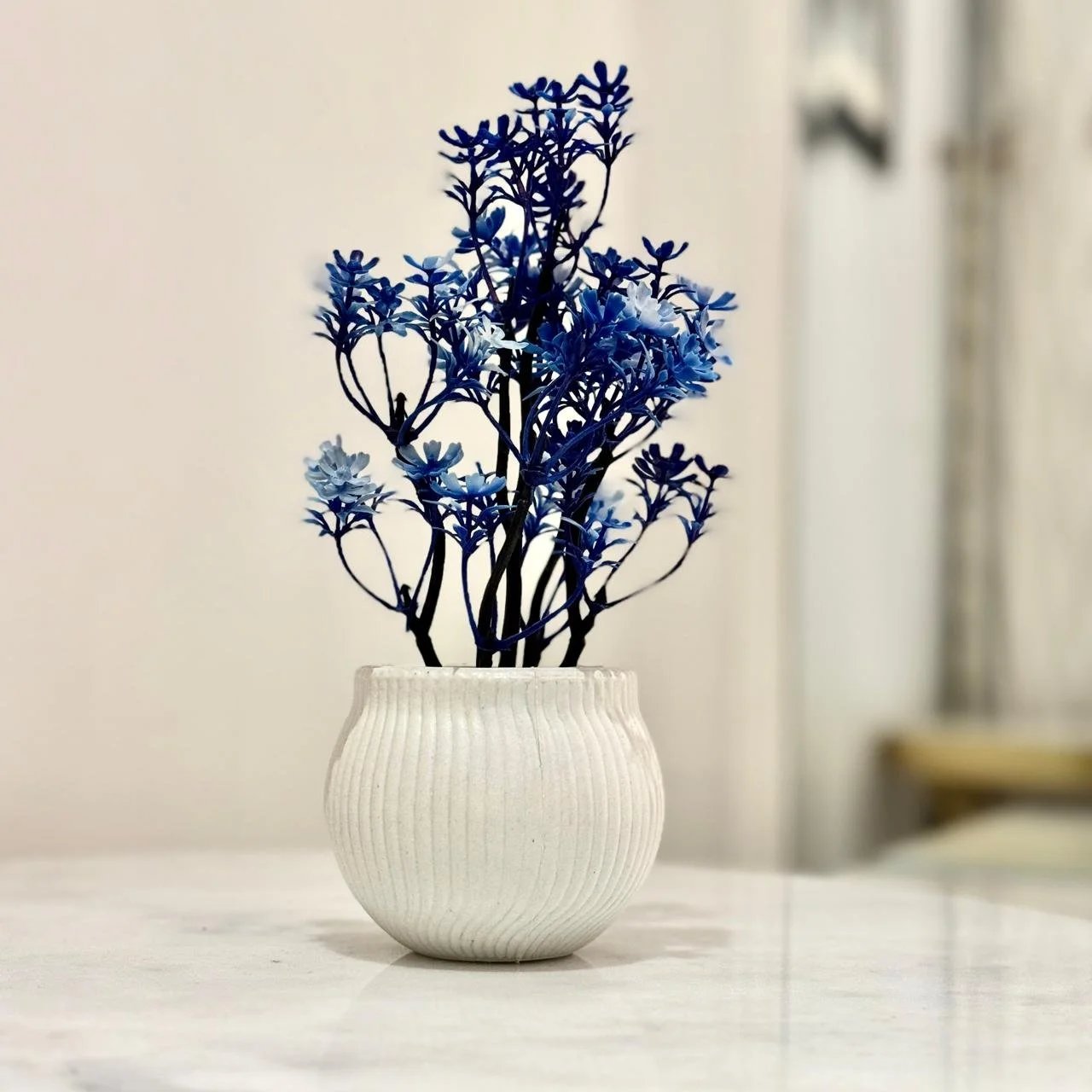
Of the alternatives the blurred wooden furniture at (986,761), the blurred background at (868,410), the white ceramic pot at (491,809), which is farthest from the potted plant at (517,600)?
the blurred wooden furniture at (986,761)

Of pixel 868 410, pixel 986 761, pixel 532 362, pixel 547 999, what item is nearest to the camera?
pixel 547 999

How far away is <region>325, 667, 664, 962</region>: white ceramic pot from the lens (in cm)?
82

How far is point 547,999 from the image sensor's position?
783 mm

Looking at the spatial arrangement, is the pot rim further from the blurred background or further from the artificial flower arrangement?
the blurred background

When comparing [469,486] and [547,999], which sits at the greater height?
[469,486]

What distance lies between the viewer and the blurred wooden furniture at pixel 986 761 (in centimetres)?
203

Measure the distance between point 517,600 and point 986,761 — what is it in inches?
54.0

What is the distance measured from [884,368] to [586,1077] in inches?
66.8

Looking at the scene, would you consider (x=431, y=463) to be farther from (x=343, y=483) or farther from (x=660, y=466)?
(x=660, y=466)

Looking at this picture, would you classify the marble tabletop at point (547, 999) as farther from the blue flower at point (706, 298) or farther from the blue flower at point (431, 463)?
the blue flower at point (706, 298)

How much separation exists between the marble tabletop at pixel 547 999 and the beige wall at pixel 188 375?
9.9 inches

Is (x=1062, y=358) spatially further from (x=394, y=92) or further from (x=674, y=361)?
(x=674, y=361)

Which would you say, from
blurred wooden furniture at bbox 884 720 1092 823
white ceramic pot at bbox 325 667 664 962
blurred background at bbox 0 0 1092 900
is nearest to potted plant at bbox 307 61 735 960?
white ceramic pot at bbox 325 667 664 962

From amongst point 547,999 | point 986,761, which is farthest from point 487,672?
point 986,761
